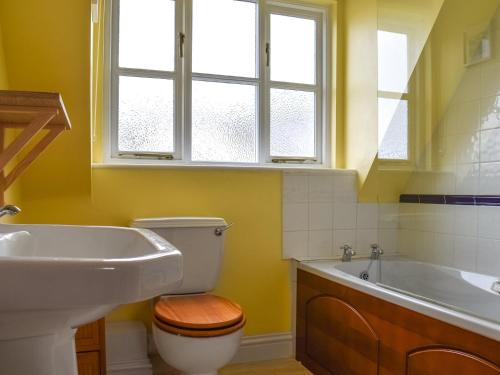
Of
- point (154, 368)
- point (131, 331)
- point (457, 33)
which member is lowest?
point (154, 368)

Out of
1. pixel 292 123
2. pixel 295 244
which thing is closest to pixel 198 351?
pixel 295 244

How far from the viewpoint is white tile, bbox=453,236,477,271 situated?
7.18 ft

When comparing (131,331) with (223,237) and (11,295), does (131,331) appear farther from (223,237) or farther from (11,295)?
(11,295)

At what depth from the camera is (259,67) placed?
104 inches

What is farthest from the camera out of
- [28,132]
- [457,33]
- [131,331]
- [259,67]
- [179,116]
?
[259,67]

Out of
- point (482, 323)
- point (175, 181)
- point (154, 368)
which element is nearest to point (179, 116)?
point (175, 181)

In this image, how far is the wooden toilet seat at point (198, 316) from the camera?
1.66 meters

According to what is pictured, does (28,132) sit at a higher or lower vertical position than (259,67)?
lower

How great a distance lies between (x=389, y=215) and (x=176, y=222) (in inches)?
51.2

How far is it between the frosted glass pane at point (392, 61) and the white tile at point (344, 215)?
726 millimetres

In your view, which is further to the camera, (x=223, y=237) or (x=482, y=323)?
(x=223, y=237)

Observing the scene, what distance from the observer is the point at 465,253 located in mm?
2230

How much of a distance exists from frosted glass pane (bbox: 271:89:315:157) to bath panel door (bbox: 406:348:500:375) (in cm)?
149

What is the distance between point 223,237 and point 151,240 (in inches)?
49.2
